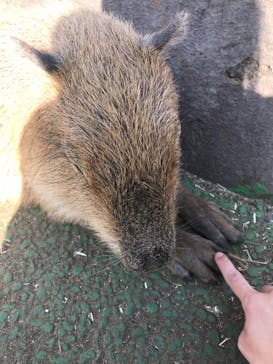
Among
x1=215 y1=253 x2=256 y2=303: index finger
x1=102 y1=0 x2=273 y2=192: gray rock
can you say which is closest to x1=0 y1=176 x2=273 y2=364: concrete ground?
x1=215 y1=253 x2=256 y2=303: index finger

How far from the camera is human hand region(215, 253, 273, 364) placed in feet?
7.63

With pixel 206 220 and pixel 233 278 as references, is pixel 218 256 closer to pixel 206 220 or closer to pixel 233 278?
pixel 233 278

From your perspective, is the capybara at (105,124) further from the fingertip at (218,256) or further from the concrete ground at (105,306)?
the concrete ground at (105,306)

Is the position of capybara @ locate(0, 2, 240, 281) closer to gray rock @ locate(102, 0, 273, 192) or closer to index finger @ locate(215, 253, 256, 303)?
index finger @ locate(215, 253, 256, 303)

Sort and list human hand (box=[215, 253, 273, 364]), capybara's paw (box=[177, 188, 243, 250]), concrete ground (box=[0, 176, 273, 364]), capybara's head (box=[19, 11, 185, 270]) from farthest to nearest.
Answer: capybara's paw (box=[177, 188, 243, 250]) < concrete ground (box=[0, 176, 273, 364]) < human hand (box=[215, 253, 273, 364]) < capybara's head (box=[19, 11, 185, 270])

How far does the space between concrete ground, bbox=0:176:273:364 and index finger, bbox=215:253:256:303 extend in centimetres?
19

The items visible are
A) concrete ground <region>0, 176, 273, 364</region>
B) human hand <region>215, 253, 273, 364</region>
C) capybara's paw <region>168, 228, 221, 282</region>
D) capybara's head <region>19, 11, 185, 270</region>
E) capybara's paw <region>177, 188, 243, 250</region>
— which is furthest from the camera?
capybara's paw <region>177, 188, 243, 250</region>

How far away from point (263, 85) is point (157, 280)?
57.2 inches

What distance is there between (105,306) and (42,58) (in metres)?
1.52

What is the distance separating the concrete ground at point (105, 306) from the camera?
8.79 ft

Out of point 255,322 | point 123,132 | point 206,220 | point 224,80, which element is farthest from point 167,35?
point 255,322

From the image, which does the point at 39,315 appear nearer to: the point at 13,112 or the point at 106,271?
the point at 106,271

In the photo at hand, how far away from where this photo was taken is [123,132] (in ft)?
7.25

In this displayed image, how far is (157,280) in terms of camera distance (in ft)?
9.61
